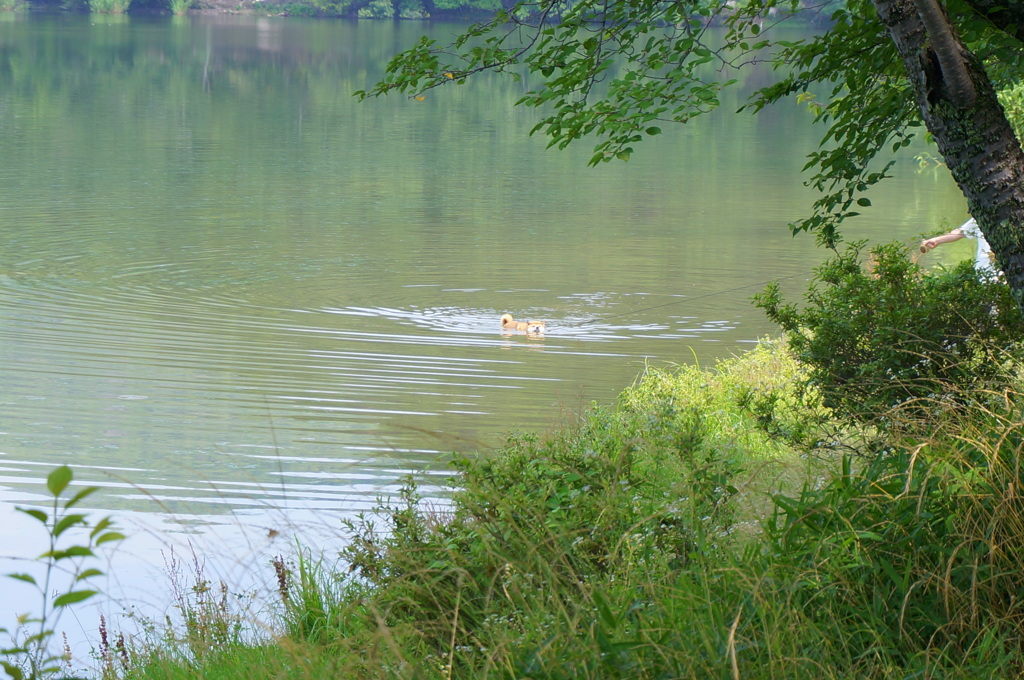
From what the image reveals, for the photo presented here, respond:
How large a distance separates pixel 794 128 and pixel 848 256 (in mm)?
32859

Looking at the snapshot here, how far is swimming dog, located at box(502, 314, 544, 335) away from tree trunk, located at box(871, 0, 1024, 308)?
8.68m

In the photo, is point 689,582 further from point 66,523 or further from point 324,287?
point 324,287

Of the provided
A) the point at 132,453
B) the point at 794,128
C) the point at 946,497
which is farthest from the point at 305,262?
the point at 794,128

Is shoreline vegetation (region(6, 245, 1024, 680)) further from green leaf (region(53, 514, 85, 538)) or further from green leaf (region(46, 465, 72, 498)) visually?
green leaf (region(46, 465, 72, 498))

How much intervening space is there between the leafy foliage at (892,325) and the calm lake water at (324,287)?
1865 millimetres

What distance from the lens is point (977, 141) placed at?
3.92 m

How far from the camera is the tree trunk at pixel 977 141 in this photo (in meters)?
3.87

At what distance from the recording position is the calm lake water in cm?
820

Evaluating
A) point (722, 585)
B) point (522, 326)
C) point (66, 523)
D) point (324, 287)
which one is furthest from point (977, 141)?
point (324, 287)

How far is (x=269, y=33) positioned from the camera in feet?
230

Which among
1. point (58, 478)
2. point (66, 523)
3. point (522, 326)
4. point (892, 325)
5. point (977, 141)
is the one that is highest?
point (977, 141)

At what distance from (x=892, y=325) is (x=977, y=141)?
1.81 m

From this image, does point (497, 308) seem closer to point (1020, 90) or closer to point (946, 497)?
point (1020, 90)

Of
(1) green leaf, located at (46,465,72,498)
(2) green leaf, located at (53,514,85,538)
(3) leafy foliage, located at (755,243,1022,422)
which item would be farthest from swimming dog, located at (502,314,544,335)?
(1) green leaf, located at (46,465,72,498)
